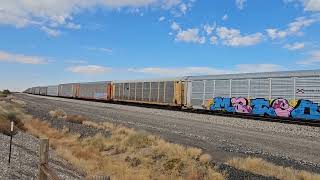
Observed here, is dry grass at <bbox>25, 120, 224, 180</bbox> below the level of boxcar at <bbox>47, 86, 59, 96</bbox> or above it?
below

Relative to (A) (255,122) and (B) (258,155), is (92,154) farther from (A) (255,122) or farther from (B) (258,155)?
(A) (255,122)

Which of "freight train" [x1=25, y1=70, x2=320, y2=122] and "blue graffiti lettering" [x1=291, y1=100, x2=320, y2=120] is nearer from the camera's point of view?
"blue graffiti lettering" [x1=291, y1=100, x2=320, y2=120]

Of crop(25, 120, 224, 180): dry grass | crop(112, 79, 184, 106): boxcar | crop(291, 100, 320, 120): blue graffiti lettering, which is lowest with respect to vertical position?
crop(25, 120, 224, 180): dry grass

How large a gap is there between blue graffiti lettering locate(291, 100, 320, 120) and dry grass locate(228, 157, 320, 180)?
11.2 metres

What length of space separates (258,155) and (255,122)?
37.4 feet

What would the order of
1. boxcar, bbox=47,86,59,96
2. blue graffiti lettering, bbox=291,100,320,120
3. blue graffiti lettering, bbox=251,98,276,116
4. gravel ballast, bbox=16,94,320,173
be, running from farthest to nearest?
boxcar, bbox=47,86,59,96, blue graffiti lettering, bbox=251,98,276,116, blue graffiti lettering, bbox=291,100,320,120, gravel ballast, bbox=16,94,320,173

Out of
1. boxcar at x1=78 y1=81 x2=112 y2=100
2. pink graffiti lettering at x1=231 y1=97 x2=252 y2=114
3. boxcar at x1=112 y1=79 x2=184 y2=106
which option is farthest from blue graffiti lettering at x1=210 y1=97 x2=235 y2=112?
boxcar at x1=78 y1=81 x2=112 y2=100

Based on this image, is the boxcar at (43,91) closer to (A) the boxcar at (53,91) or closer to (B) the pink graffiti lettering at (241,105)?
(A) the boxcar at (53,91)

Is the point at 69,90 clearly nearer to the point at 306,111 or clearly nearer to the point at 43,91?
the point at 43,91

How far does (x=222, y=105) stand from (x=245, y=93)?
11.1 ft

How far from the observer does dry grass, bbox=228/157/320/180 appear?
13.2 meters

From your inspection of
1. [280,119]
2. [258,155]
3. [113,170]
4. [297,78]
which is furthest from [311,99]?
[113,170]

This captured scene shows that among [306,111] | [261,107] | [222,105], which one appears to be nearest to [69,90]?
[222,105]

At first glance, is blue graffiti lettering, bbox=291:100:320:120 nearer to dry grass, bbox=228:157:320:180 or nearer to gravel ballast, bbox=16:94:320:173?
gravel ballast, bbox=16:94:320:173
